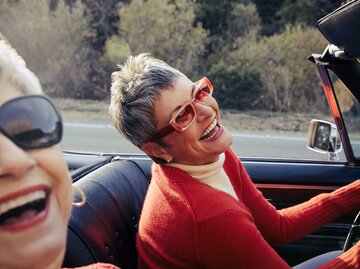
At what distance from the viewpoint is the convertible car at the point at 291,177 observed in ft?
6.37

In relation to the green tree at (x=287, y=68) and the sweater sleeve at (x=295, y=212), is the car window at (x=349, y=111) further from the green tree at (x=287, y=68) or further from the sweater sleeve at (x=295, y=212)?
the green tree at (x=287, y=68)

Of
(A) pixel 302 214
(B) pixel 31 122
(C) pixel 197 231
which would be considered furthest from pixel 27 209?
(A) pixel 302 214

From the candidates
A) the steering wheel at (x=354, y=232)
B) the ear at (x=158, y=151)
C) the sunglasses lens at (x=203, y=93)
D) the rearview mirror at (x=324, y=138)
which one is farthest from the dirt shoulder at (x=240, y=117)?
the ear at (x=158, y=151)

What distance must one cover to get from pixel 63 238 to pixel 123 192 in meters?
1.36

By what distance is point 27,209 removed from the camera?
1.03m

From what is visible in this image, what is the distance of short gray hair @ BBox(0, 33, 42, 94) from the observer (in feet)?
3.55

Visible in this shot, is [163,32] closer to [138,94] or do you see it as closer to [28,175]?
[138,94]

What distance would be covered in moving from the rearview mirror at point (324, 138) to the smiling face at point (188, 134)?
930 mm

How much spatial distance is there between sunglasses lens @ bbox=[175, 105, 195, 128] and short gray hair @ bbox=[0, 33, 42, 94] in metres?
0.86

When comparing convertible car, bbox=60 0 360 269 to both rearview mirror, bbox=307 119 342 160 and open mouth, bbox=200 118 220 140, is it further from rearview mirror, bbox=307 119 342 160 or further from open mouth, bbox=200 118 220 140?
open mouth, bbox=200 118 220 140

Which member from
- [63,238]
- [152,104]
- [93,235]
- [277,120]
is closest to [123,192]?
[93,235]

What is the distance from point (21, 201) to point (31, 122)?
16 cm

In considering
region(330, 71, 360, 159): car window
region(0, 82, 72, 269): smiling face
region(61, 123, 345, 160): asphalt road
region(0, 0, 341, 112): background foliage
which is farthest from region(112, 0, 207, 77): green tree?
region(0, 82, 72, 269): smiling face

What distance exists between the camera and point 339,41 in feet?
6.35
